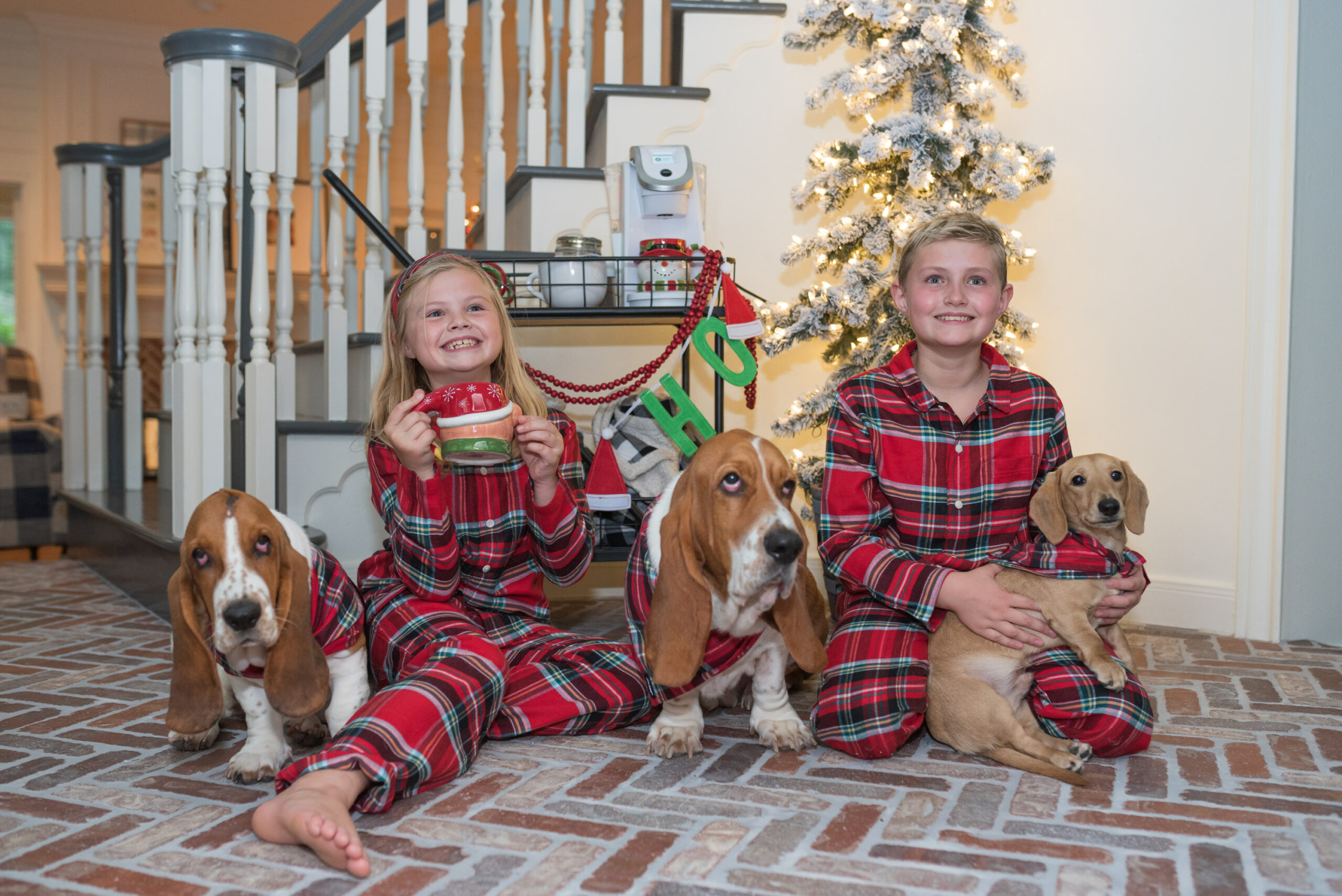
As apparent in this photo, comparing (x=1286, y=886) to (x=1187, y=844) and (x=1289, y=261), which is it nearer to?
(x=1187, y=844)

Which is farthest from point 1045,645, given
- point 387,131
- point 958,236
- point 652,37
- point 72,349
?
point 72,349

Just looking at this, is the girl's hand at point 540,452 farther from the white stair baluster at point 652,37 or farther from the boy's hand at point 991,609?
the white stair baluster at point 652,37

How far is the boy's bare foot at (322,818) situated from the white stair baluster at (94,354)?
4.32m

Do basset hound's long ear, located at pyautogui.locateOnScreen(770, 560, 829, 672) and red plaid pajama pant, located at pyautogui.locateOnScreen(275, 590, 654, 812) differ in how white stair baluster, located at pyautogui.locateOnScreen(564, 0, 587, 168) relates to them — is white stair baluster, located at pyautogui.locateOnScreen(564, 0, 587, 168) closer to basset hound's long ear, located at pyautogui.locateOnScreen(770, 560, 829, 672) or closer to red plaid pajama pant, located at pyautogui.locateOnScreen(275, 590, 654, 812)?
red plaid pajama pant, located at pyautogui.locateOnScreen(275, 590, 654, 812)

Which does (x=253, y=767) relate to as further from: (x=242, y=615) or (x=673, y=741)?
(x=673, y=741)

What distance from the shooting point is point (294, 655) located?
2.01m

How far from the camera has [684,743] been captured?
7.45ft

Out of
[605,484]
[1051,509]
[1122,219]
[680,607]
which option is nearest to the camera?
[680,607]

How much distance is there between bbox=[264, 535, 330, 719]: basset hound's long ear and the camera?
2004 mm

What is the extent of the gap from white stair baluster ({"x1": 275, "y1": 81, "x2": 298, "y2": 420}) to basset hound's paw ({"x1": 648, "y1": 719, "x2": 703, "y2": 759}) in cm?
208

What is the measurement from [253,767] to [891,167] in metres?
2.79

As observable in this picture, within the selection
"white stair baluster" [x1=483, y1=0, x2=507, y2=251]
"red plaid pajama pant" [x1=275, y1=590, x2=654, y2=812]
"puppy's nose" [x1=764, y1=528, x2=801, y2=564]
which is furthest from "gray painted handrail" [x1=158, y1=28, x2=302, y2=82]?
"puppy's nose" [x1=764, y1=528, x2=801, y2=564]

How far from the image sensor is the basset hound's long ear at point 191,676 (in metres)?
2.00

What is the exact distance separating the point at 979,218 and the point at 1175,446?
5.25 ft
